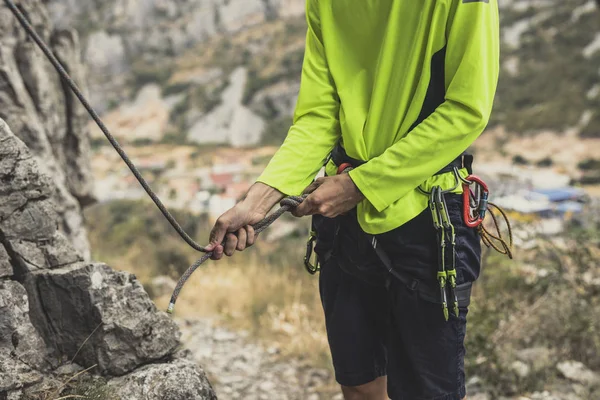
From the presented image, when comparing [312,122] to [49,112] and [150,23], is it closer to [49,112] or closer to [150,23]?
[49,112]

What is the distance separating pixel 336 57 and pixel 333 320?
0.82 meters

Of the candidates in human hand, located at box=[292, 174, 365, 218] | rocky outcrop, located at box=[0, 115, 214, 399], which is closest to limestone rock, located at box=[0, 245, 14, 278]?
rocky outcrop, located at box=[0, 115, 214, 399]

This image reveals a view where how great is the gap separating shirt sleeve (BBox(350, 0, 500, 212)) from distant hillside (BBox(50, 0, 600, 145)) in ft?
109

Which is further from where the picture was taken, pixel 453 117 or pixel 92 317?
pixel 92 317

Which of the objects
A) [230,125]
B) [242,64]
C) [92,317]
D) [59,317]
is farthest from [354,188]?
[242,64]

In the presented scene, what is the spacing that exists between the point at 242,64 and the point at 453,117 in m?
54.1

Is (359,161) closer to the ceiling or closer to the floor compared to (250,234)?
closer to the ceiling

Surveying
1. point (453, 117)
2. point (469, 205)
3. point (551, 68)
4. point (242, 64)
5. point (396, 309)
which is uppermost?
point (242, 64)

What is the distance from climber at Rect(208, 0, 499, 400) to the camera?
1.47 metres

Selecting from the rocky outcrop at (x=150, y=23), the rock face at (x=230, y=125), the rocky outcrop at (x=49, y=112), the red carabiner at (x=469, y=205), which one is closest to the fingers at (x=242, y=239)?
the red carabiner at (x=469, y=205)

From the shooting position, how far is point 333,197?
1577 millimetres

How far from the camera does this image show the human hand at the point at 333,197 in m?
1.57

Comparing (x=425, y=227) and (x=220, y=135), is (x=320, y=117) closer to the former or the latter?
(x=425, y=227)

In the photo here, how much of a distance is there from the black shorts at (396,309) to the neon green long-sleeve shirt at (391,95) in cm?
10
